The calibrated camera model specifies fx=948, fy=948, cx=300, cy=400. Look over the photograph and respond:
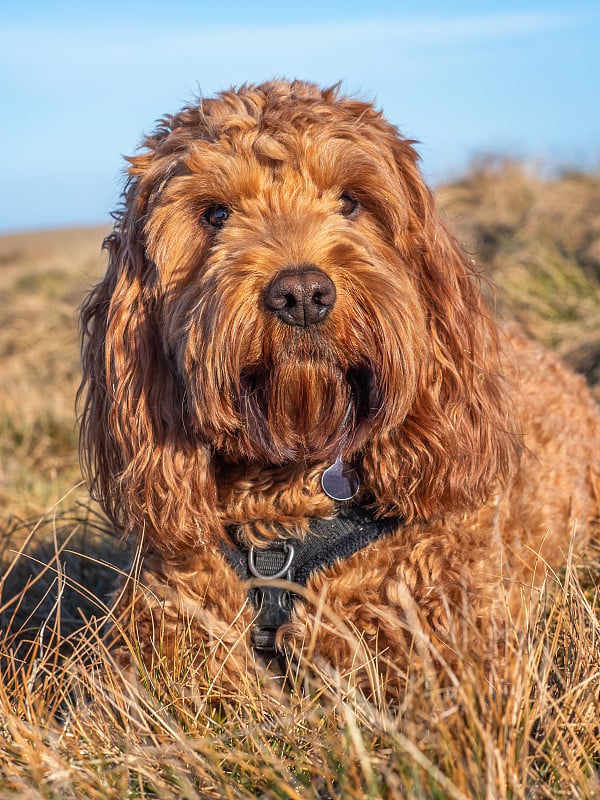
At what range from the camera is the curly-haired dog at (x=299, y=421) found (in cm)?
277

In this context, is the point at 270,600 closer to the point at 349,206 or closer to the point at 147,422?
the point at 147,422

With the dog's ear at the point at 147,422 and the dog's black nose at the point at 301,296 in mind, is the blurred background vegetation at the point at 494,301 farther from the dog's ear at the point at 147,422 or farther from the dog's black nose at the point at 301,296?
the dog's ear at the point at 147,422

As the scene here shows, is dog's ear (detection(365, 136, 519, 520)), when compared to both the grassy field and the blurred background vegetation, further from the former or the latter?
the blurred background vegetation

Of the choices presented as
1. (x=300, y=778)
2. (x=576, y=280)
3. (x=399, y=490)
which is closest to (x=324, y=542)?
(x=399, y=490)

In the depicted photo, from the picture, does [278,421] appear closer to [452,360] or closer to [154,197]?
[452,360]

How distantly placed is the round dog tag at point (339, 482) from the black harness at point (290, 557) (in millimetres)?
60

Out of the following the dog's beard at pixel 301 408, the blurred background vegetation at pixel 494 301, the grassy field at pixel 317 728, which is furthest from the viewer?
the blurred background vegetation at pixel 494 301

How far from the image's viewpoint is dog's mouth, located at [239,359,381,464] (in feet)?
8.59

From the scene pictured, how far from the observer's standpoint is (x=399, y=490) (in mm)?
2891

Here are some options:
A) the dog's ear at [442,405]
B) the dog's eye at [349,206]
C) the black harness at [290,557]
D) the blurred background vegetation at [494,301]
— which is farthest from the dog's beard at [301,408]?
the blurred background vegetation at [494,301]

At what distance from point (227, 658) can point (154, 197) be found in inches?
55.3

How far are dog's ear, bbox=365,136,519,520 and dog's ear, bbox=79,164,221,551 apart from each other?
1.80 feet

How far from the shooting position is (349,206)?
9.72ft

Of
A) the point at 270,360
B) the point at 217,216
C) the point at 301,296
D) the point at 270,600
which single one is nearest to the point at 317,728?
the point at 270,600
